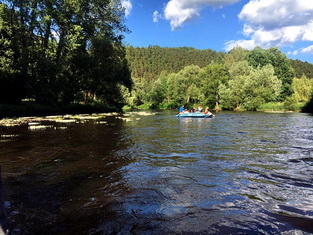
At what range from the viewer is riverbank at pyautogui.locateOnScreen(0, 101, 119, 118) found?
84.7 feet

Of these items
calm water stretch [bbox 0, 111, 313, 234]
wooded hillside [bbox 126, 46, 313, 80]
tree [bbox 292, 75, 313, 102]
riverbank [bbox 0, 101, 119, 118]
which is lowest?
calm water stretch [bbox 0, 111, 313, 234]

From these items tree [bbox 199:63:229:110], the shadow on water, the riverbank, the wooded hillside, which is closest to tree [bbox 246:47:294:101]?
tree [bbox 199:63:229:110]

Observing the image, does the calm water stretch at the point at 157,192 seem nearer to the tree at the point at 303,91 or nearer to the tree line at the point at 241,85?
the tree line at the point at 241,85

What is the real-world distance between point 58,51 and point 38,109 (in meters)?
10.6

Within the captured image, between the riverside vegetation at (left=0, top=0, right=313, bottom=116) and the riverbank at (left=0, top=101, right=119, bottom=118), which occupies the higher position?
the riverside vegetation at (left=0, top=0, right=313, bottom=116)

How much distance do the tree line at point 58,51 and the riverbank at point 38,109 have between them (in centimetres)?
101

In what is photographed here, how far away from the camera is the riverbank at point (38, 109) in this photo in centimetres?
2583

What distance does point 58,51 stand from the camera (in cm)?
3594

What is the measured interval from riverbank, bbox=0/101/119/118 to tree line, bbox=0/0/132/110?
1.01m

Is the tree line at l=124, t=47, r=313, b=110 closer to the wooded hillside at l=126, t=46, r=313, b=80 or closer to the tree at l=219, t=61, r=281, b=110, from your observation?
the tree at l=219, t=61, r=281, b=110

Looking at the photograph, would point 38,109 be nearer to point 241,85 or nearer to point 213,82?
point 241,85

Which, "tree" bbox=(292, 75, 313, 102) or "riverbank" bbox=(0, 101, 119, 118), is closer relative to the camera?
"riverbank" bbox=(0, 101, 119, 118)

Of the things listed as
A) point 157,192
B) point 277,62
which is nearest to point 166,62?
point 277,62

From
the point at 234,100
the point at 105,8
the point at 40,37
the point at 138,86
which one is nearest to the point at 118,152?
the point at 40,37
